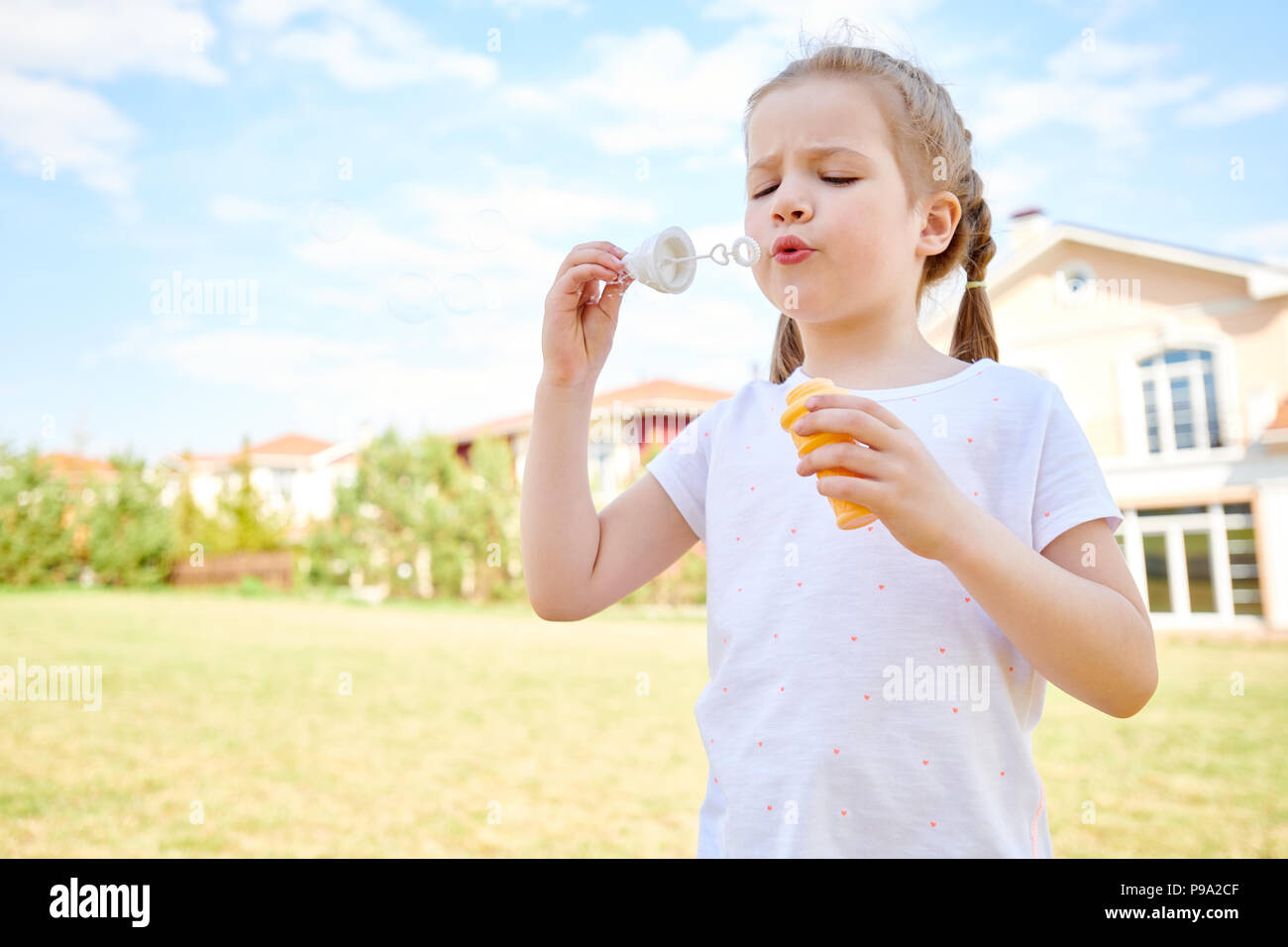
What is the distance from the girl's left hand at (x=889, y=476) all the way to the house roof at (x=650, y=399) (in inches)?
749

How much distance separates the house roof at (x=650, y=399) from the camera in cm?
2109

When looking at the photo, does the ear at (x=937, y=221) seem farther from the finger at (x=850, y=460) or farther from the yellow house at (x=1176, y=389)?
the yellow house at (x=1176, y=389)

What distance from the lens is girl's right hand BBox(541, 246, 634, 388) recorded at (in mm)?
1308

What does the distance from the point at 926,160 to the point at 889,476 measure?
0.60 m

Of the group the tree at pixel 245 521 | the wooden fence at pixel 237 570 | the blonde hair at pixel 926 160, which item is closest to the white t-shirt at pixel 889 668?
the blonde hair at pixel 926 160

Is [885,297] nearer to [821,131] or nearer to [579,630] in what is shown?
[821,131]

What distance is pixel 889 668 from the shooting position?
112 centimetres

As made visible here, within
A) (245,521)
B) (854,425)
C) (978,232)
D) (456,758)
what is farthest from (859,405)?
(245,521)

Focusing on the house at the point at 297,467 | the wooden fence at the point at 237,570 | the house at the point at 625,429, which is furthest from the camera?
the house at the point at 297,467

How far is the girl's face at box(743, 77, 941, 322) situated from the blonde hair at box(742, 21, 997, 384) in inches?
1.5

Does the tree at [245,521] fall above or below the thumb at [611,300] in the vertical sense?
above

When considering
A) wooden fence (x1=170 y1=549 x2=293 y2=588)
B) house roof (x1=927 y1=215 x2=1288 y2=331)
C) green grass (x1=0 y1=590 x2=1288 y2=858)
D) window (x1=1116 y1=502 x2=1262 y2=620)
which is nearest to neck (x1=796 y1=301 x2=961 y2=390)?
green grass (x1=0 y1=590 x2=1288 y2=858)
